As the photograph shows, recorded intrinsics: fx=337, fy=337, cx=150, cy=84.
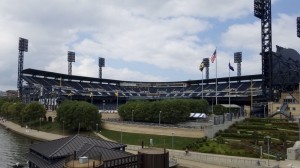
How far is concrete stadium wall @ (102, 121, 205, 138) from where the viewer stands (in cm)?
9017

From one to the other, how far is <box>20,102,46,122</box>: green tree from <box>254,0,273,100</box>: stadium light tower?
94960 millimetres

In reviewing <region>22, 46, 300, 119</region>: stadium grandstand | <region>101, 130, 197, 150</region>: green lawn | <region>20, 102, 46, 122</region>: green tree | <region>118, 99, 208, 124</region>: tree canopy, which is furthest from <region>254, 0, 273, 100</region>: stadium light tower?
<region>20, 102, 46, 122</region>: green tree

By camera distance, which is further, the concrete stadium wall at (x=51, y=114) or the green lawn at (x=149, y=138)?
the concrete stadium wall at (x=51, y=114)

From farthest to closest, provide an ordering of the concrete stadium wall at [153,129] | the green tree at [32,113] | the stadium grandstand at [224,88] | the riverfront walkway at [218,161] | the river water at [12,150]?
1. the stadium grandstand at [224,88]
2. the green tree at [32,113]
3. the concrete stadium wall at [153,129]
4. the river water at [12,150]
5. the riverfront walkway at [218,161]

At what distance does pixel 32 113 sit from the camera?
137 m

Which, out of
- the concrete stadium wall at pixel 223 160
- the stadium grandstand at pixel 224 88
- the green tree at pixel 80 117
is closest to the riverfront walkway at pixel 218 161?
the concrete stadium wall at pixel 223 160

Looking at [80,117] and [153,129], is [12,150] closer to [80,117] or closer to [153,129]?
[80,117]

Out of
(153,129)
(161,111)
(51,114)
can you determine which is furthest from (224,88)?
(153,129)

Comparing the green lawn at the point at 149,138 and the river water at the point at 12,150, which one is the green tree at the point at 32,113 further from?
the green lawn at the point at 149,138

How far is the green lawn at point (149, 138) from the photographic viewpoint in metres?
83.4

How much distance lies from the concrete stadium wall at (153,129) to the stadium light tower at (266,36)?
6345cm

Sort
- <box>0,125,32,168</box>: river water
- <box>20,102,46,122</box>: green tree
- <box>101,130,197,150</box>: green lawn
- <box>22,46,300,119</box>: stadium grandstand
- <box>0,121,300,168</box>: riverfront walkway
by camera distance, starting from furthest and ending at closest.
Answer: <box>22,46,300,119</box>: stadium grandstand, <box>20,102,46,122</box>: green tree, <box>101,130,197,150</box>: green lawn, <box>0,125,32,168</box>: river water, <box>0,121,300,168</box>: riverfront walkway

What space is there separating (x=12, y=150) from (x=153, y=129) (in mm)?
38211

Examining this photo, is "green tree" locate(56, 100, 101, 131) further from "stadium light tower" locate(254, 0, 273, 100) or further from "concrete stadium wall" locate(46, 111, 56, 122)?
"stadium light tower" locate(254, 0, 273, 100)
